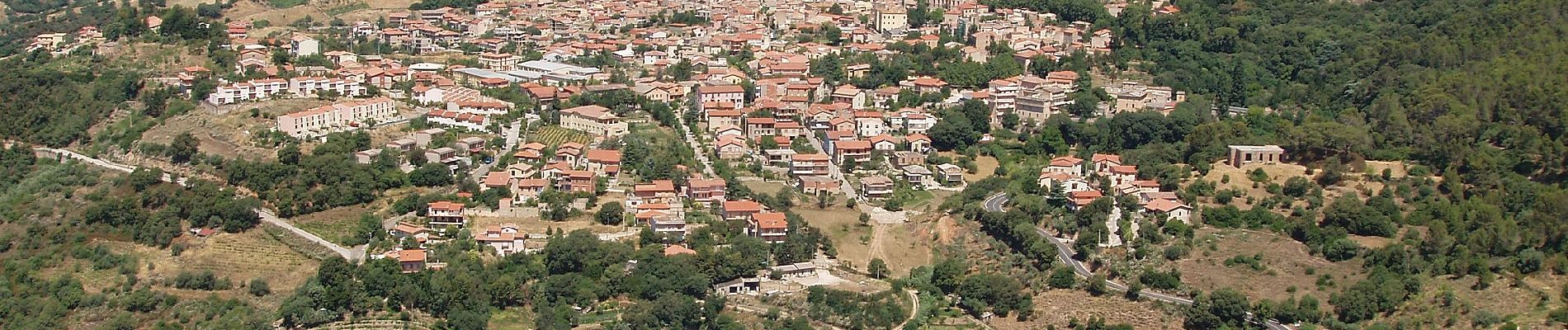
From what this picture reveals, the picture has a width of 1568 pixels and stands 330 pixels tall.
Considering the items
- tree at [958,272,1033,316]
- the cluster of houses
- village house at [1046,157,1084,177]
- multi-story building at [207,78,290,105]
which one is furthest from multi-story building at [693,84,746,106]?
tree at [958,272,1033,316]

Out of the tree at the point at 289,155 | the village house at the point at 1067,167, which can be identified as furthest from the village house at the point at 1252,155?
the tree at the point at 289,155

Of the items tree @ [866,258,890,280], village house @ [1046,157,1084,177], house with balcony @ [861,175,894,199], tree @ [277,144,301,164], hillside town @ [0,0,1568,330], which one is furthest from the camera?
village house @ [1046,157,1084,177]

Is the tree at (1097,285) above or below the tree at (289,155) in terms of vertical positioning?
below

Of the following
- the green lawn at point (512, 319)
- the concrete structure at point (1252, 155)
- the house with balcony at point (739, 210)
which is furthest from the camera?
the concrete structure at point (1252, 155)

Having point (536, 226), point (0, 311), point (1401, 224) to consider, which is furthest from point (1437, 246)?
point (0, 311)

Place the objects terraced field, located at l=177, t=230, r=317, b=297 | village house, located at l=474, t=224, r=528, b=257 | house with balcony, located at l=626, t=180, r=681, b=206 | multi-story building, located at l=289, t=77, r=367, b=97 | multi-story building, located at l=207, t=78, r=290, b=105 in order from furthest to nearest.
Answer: multi-story building, located at l=289, t=77, r=367, b=97 < multi-story building, located at l=207, t=78, r=290, b=105 < house with balcony, located at l=626, t=180, r=681, b=206 < village house, located at l=474, t=224, r=528, b=257 < terraced field, located at l=177, t=230, r=317, b=297

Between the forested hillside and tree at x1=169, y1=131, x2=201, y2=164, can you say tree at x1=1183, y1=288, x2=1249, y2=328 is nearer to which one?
the forested hillside

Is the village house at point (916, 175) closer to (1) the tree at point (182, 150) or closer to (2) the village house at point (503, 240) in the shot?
(2) the village house at point (503, 240)
